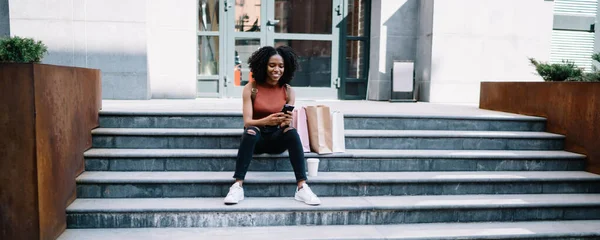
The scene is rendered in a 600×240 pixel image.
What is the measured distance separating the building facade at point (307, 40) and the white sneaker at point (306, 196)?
4.96m

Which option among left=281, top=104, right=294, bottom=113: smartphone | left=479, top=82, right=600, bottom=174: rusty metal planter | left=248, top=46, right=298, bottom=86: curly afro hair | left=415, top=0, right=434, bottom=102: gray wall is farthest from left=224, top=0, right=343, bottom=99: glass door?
left=281, top=104, right=294, bottom=113: smartphone

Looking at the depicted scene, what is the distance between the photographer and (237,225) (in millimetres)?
3777

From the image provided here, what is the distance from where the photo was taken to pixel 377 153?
4.60m

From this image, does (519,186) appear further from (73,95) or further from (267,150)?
(73,95)

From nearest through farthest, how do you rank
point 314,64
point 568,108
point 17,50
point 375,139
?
point 17,50 → point 375,139 → point 568,108 → point 314,64

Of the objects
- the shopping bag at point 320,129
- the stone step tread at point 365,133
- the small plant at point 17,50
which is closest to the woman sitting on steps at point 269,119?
the shopping bag at point 320,129

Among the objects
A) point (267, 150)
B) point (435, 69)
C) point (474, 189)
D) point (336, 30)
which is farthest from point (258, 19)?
point (474, 189)

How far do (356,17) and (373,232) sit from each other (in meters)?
6.72

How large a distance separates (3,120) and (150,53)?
536cm

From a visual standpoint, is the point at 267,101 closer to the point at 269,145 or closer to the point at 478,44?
the point at 269,145

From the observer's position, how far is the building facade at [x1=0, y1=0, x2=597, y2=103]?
7.74 metres

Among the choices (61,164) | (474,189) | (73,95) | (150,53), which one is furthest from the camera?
(150,53)

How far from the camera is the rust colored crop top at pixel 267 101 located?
4195 millimetres

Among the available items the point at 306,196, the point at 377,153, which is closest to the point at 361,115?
the point at 377,153
